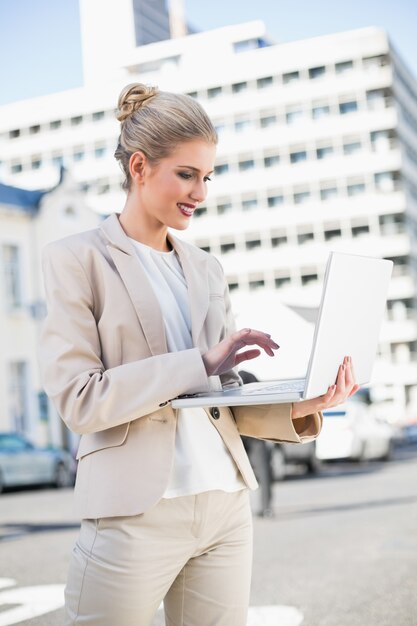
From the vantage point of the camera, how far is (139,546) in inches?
91.4

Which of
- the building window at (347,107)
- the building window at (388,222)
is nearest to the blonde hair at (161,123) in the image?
the building window at (388,222)

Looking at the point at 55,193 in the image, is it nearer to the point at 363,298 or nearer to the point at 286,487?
the point at 286,487

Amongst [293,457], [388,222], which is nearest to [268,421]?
[293,457]

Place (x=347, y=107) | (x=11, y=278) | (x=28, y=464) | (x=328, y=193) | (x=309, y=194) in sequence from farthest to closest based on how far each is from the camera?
1. (x=309, y=194)
2. (x=328, y=193)
3. (x=347, y=107)
4. (x=11, y=278)
5. (x=28, y=464)

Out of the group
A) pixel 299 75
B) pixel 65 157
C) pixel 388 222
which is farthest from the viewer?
pixel 65 157

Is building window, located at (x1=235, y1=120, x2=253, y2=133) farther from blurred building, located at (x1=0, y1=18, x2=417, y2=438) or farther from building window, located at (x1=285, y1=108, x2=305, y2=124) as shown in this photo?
building window, located at (x1=285, y1=108, x2=305, y2=124)

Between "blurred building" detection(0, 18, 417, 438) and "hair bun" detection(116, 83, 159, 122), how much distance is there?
6860 cm

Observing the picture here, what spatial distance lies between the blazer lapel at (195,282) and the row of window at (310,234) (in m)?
70.4

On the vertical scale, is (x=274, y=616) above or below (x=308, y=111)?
below

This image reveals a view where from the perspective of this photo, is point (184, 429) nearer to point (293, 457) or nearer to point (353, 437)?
point (293, 457)

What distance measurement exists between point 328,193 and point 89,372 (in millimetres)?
72199

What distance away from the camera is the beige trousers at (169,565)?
2309 millimetres

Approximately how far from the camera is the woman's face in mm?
2479

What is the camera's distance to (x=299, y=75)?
242 ft
